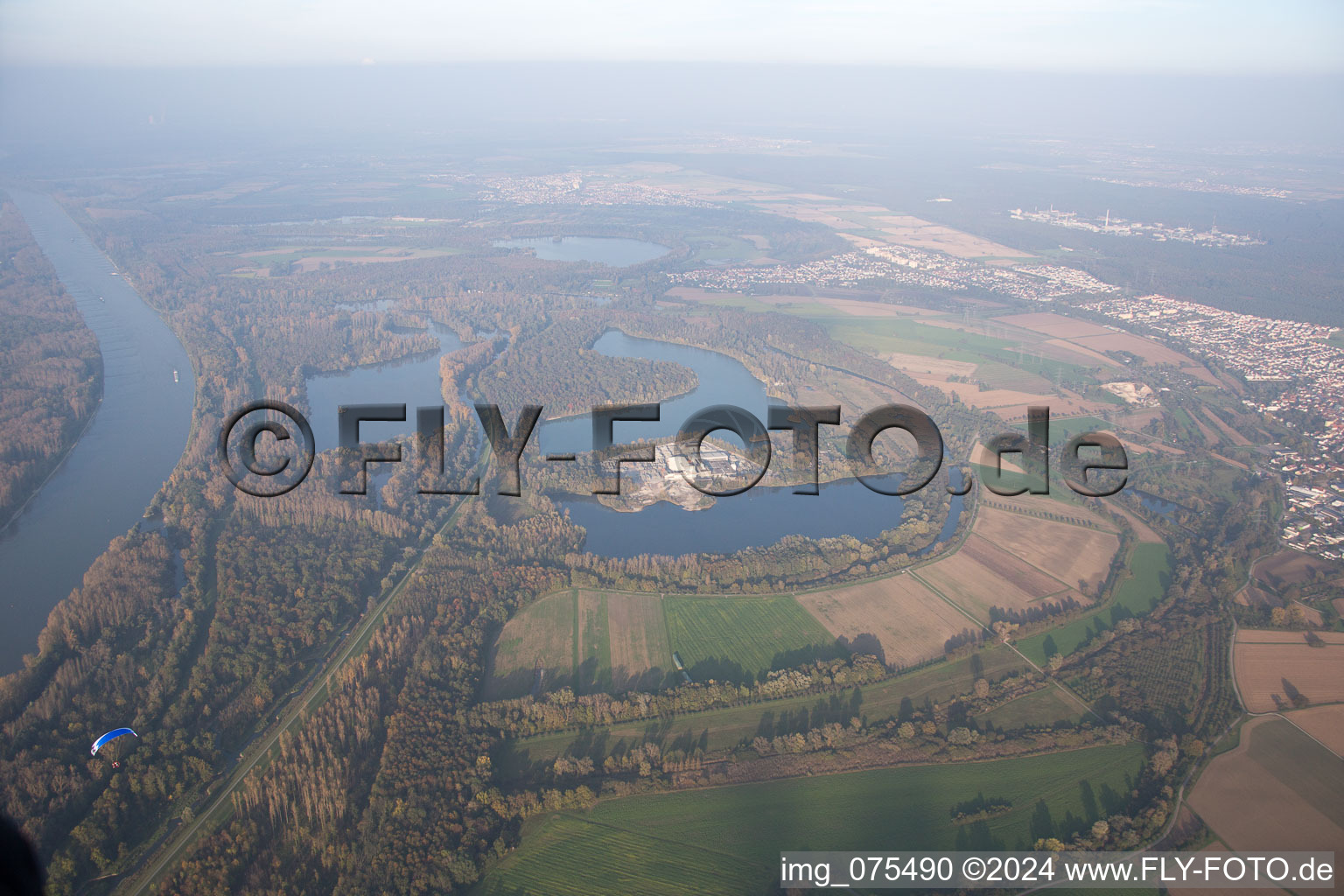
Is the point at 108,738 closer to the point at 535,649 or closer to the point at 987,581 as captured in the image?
the point at 535,649

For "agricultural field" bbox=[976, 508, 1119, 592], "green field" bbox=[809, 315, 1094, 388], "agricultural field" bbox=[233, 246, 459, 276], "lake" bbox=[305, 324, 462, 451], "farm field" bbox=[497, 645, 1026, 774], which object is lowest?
"farm field" bbox=[497, 645, 1026, 774]

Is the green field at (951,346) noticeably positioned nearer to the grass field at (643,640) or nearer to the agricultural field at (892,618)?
the agricultural field at (892,618)

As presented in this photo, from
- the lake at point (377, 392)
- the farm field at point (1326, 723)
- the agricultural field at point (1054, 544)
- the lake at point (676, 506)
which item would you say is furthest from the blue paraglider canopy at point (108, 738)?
the farm field at point (1326, 723)

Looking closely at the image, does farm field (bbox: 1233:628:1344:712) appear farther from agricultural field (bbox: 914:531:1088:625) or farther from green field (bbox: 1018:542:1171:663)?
agricultural field (bbox: 914:531:1088:625)

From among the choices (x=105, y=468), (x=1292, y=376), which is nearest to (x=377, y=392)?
(x=105, y=468)

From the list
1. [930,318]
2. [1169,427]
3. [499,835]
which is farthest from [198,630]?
[930,318]

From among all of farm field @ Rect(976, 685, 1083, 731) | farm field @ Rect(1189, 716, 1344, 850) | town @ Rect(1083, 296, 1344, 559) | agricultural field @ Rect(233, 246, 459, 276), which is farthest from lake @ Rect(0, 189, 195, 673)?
town @ Rect(1083, 296, 1344, 559)
